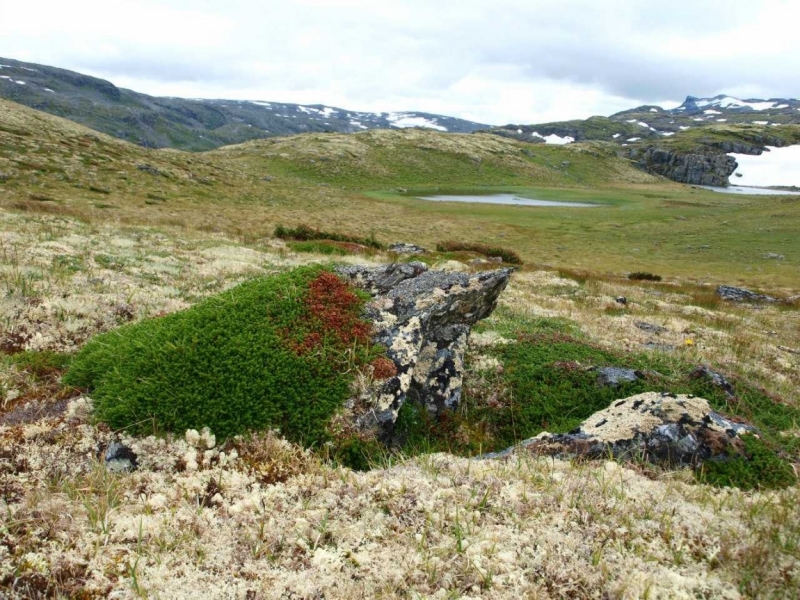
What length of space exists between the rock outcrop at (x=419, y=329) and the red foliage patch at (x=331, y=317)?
306 millimetres

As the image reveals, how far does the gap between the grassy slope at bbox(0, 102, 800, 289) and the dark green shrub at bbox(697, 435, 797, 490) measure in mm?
37962

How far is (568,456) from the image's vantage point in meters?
5.91

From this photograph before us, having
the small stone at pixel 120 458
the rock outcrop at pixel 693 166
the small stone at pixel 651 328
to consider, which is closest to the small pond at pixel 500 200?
the small stone at pixel 651 328

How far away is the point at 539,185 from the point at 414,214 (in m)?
88.5

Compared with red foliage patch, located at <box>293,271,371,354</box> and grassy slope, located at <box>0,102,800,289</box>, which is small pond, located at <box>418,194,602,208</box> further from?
red foliage patch, located at <box>293,271,371,354</box>

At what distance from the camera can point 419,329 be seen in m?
7.75

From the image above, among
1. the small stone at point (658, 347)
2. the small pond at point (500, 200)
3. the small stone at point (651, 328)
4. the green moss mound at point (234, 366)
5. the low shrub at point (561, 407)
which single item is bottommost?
the small stone at point (651, 328)

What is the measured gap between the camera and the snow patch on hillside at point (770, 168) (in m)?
170

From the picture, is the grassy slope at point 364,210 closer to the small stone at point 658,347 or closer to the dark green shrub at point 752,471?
the small stone at point 658,347

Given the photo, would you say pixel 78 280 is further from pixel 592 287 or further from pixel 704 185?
pixel 704 185

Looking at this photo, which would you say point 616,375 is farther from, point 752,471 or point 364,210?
point 364,210

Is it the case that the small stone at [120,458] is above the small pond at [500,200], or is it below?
below

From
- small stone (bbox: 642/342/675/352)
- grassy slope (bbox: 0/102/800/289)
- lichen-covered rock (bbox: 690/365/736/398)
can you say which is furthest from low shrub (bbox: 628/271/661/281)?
lichen-covered rock (bbox: 690/365/736/398)

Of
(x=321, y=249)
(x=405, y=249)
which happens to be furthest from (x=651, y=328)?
(x=405, y=249)
